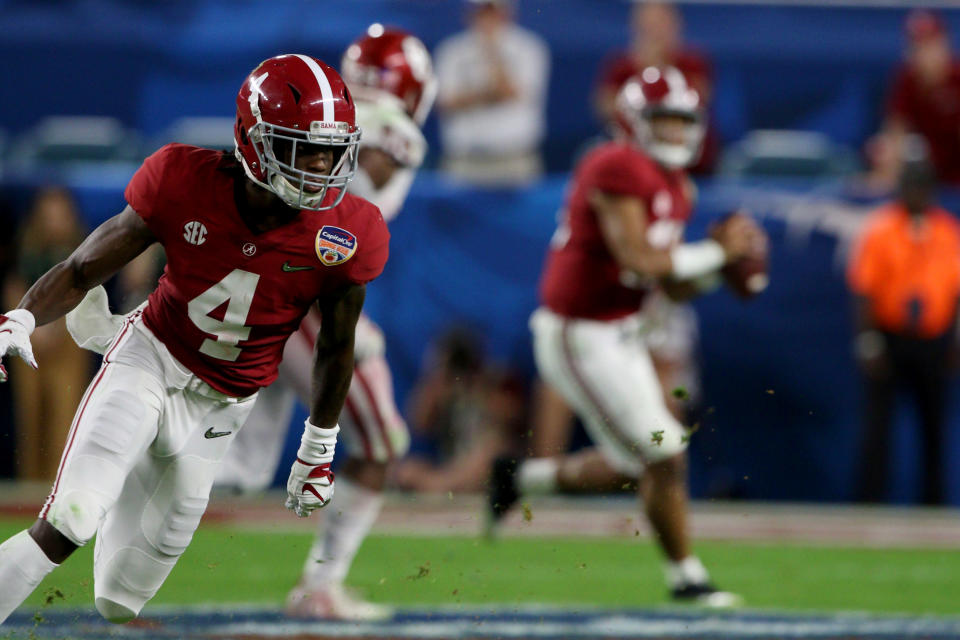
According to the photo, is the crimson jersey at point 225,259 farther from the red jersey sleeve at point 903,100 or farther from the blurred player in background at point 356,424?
the red jersey sleeve at point 903,100

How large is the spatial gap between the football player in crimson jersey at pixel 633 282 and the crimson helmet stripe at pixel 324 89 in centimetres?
247

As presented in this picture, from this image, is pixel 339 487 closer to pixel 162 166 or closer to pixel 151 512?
pixel 151 512

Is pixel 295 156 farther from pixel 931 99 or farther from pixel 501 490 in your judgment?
pixel 931 99

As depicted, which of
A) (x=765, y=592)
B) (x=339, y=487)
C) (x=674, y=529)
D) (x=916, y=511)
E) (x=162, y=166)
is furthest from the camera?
(x=916, y=511)

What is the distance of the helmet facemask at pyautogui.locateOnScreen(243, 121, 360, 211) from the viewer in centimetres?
344

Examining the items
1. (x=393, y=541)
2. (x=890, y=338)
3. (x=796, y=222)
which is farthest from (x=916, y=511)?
(x=393, y=541)

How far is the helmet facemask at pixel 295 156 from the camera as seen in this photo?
344 cm

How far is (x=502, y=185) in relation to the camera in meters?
8.09

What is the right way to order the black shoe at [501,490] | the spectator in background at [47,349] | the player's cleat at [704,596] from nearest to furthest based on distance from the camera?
the player's cleat at [704,596], the black shoe at [501,490], the spectator in background at [47,349]

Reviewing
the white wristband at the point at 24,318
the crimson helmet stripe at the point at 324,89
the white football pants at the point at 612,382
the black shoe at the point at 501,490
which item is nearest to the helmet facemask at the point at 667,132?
the white football pants at the point at 612,382

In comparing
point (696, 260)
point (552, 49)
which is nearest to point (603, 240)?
point (696, 260)

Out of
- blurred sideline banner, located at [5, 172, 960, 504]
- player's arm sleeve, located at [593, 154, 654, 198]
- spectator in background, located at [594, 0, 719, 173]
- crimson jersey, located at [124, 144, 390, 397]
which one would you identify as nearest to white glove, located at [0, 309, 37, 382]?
crimson jersey, located at [124, 144, 390, 397]

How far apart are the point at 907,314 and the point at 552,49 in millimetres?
3152

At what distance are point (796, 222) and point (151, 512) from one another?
16.6 feet
